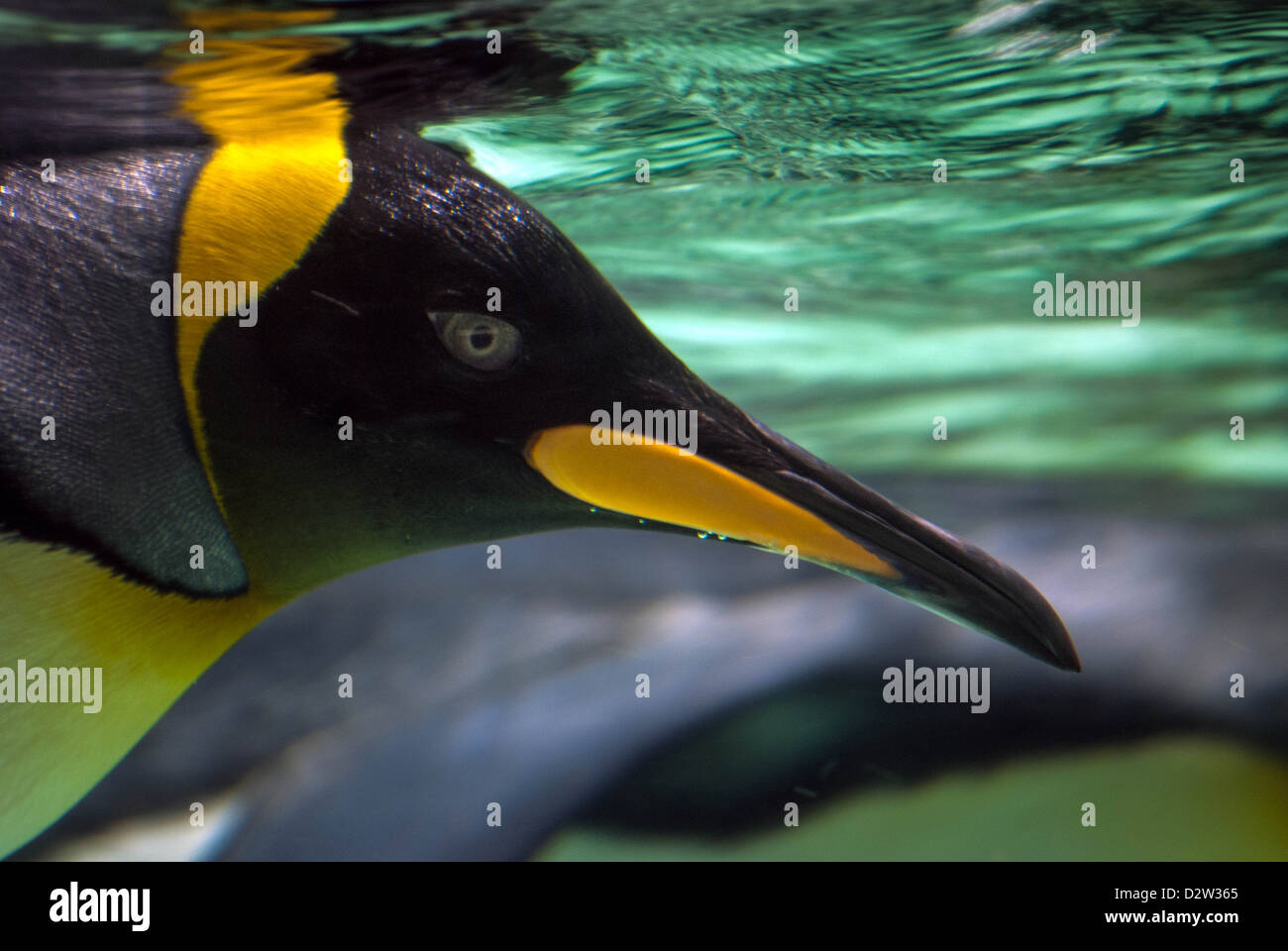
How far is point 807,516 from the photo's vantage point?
1.16 meters

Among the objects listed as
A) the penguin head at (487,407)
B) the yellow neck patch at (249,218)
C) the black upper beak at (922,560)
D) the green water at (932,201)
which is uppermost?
the green water at (932,201)

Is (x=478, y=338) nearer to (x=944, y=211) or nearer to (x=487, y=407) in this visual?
(x=487, y=407)

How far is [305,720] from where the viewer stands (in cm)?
235

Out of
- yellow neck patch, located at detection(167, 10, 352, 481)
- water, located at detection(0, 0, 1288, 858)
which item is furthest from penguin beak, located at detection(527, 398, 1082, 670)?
water, located at detection(0, 0, 1288, 858)

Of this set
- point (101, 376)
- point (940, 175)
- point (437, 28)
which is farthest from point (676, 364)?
point (940, 175)

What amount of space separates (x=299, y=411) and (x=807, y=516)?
2.09 feet

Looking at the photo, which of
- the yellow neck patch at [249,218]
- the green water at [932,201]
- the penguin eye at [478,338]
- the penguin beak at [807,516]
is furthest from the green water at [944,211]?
the penguin beak at [807,516]

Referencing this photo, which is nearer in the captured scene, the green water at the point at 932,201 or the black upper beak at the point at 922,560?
the black upper beak at the point at 922,560

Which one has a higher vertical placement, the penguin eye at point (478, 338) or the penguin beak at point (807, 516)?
the penguin eye at point (478, 338)

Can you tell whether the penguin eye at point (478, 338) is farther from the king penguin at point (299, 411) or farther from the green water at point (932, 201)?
the green water at point (932, 201)

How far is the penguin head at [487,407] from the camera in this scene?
1.17 m

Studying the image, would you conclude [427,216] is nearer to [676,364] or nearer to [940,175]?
[676,364]

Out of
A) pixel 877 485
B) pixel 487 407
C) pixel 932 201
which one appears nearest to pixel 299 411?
pixel 487 407

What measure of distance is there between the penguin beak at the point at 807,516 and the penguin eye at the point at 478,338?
12cm
